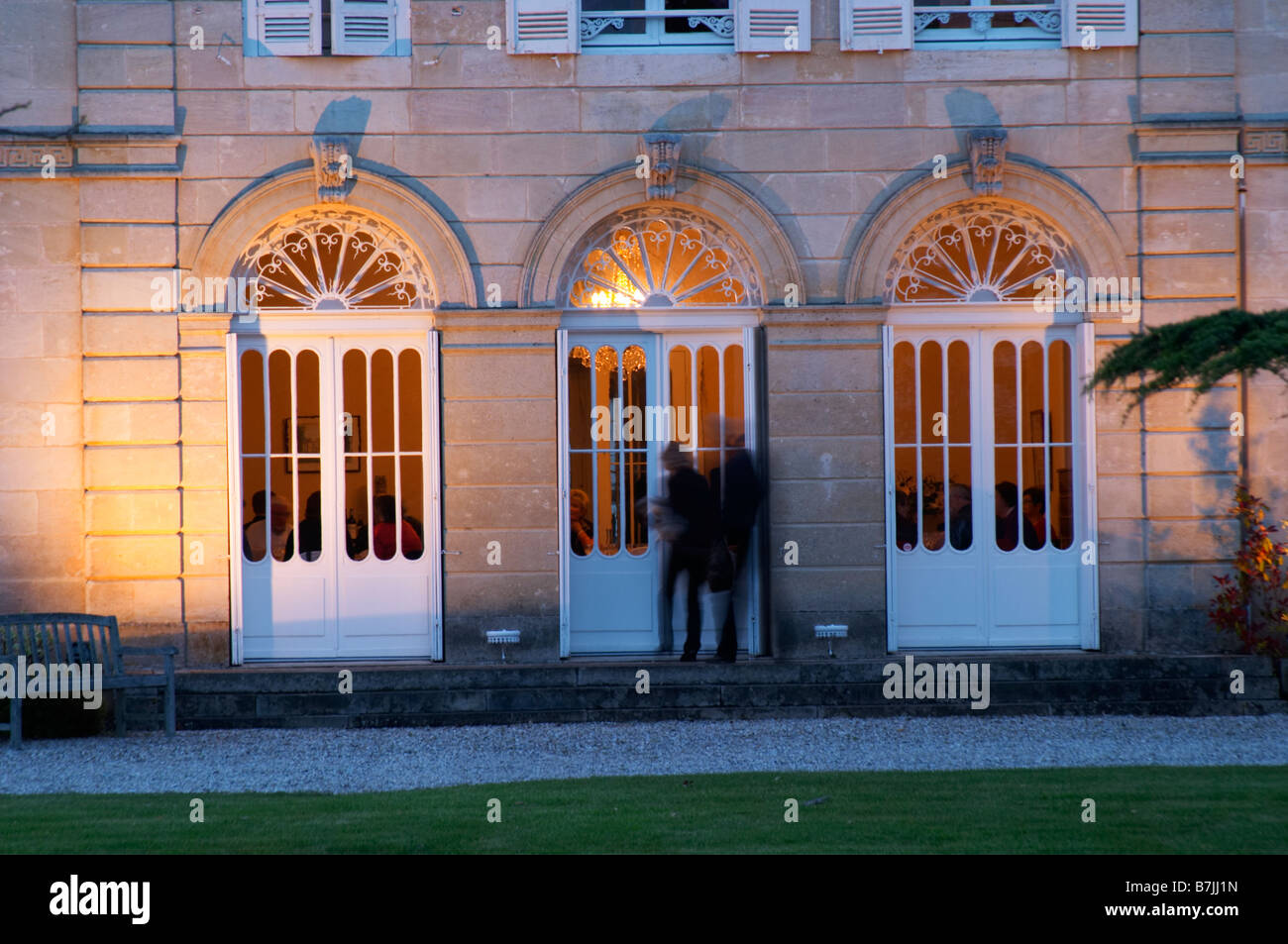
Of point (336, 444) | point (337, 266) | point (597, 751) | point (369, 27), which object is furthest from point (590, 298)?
point (597, 751)

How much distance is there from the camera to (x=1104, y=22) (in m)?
10.4

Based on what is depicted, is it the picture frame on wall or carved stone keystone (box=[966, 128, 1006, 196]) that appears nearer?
carved stone keystone (box=[966, 128, 1006, 196])

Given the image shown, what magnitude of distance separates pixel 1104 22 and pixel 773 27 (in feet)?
8.02

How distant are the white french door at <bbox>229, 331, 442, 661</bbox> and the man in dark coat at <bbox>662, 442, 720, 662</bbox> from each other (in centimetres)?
180

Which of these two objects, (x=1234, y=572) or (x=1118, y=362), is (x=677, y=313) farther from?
(x=1118, y=362)

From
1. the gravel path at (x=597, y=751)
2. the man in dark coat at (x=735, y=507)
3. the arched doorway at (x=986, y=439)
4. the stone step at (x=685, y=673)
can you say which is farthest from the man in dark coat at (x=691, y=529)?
the arched doorway at (x=986, y=439)

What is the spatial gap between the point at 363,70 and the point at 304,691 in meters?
4.47

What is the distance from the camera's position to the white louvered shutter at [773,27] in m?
10.3

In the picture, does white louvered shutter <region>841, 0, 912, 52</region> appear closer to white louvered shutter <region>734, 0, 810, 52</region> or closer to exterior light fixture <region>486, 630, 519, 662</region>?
white louvered shutter <region>734, 0, 810, 52</region>

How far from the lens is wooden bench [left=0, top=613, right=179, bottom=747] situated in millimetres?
9281

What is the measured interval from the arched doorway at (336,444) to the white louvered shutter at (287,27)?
1.18 metres

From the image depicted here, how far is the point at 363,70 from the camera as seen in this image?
10.2 metres

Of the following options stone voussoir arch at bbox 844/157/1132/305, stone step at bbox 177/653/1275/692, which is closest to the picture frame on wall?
stone step at bbox 177/653/1275/692

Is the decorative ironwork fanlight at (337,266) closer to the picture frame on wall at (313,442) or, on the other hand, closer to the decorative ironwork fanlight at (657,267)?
the picture frame on wall at (313,442)
